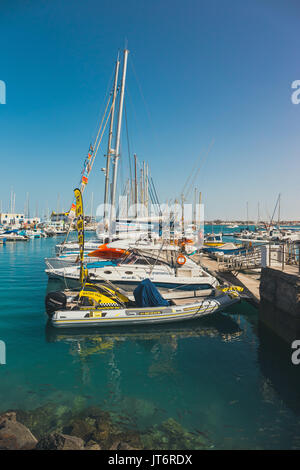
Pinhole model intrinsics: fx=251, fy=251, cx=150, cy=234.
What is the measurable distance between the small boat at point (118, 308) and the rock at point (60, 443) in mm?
6254

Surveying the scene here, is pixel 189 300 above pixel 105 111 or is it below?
below

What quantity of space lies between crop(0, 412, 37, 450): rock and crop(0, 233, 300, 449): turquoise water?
42.3 inches

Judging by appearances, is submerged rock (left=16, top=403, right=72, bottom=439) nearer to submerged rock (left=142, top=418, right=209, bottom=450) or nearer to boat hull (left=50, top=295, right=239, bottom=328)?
submerged rock (left=142, top=418, right=209, bottom=450)

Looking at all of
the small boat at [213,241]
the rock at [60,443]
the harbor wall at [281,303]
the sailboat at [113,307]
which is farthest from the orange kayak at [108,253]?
the small boat at [213,241]

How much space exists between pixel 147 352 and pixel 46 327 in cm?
538

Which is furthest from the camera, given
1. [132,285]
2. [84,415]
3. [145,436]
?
[132,285]

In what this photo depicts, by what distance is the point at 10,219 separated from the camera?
4936 inches

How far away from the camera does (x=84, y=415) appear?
6.38 metres

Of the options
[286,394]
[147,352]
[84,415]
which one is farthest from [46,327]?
[286,394]

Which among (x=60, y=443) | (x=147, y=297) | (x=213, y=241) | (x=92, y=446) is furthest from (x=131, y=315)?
(x=213, y=241)

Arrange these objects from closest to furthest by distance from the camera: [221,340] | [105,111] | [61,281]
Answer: [221,340], [61,281], [105,111]

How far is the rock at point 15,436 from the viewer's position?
17.0 feet

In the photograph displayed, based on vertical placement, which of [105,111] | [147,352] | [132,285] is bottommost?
[147,352]

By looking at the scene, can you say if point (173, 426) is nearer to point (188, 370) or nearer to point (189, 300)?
point (188, 370)
